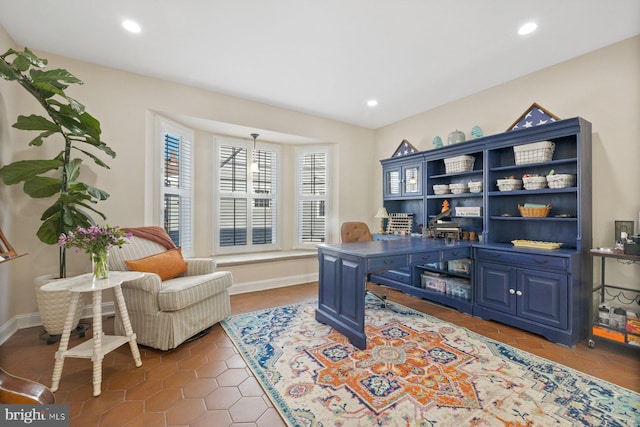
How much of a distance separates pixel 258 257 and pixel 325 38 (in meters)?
3.06

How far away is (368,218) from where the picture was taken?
5.20 meters

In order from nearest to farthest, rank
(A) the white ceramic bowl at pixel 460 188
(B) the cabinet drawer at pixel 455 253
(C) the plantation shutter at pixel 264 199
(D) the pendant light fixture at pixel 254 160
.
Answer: (B) the cabinet drawer at pixel 455 253 → (A) the white ceramic bowl at pixel 460 188 → (D) the pendant light fixture at pixel 254 160 → (C) the plantation shutter at pixel 264 199

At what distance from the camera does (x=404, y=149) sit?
15.2 feet

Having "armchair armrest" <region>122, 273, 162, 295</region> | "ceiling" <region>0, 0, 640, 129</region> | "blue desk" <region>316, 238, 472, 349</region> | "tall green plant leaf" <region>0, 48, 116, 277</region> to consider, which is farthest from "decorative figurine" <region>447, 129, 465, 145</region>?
"tall green plant leaf" <region>0, 48, 116, 277</region>

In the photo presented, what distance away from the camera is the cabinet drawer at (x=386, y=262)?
245 cm

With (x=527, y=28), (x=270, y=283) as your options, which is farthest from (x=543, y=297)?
(x=270, y=283)

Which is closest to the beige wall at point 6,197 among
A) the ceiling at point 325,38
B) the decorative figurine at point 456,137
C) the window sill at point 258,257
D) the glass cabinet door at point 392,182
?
the ceiling at point 325,38

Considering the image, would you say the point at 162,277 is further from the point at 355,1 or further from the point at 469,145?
the point at 469,145

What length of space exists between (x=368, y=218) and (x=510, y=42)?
3.28m

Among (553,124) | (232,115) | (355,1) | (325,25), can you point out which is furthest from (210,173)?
(553,124)

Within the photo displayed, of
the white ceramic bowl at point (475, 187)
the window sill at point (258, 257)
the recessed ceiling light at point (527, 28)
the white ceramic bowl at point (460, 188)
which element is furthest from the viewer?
the window sill at point (258, 257)

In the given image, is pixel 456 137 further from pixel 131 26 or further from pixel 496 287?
pixel 131 26

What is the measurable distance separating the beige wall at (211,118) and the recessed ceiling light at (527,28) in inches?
33.7

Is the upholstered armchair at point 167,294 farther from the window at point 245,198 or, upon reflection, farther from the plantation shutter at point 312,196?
the plantation shutter at point 312,196
